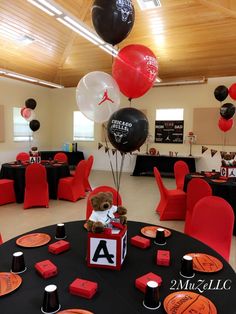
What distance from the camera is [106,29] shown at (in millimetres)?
2047

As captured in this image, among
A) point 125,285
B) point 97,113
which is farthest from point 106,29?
point 125,285

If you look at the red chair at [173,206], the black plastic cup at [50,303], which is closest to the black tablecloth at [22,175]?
the red chair at [173,206]

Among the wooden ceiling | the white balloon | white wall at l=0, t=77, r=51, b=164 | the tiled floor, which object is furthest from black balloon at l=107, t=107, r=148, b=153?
white wall at l=0, t=77, r=51, b=164

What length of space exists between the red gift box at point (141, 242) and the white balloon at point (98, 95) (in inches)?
49.1

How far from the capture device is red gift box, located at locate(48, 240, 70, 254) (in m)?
1.56

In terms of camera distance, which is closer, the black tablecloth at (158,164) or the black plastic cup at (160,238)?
the black plastic cup at (160,238)

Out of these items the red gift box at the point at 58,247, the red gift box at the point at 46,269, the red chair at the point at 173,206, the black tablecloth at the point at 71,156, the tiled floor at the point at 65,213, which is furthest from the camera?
the black tablecloth at the point at 71,156

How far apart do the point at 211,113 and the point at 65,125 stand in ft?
18.8

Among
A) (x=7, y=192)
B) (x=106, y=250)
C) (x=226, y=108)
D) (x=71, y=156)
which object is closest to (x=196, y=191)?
(x=106, y=250)

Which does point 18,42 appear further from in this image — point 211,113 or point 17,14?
point 211,113

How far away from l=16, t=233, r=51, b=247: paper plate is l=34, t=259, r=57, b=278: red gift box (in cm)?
29

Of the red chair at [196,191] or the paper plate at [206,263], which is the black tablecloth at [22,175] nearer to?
the red chair at [196,191]

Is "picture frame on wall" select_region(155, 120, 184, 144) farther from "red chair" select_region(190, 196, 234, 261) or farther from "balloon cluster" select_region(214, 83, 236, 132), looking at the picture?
"red chair" select_region(190, 196, 234, 261)

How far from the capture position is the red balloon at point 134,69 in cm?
234
